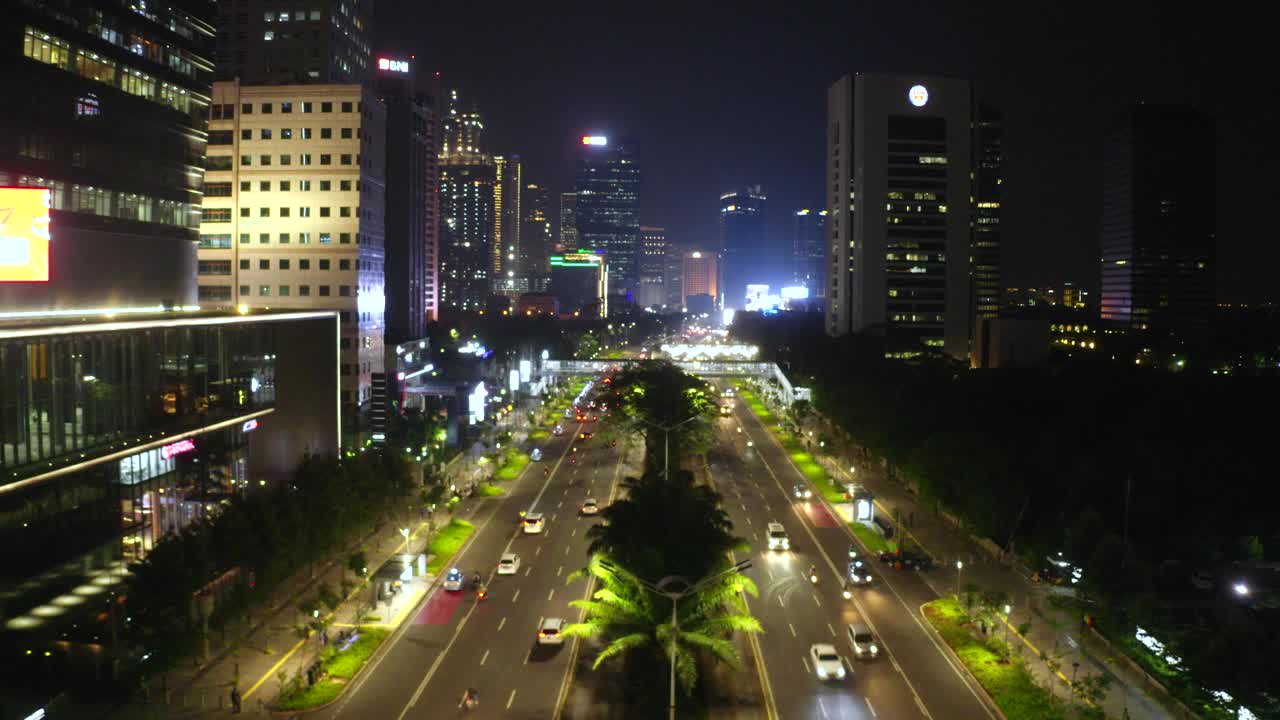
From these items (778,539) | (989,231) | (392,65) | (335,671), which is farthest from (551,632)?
(989,231)

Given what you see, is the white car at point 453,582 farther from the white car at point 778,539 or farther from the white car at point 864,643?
the white car at point 864,643

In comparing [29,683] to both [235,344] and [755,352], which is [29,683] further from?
[755,352]

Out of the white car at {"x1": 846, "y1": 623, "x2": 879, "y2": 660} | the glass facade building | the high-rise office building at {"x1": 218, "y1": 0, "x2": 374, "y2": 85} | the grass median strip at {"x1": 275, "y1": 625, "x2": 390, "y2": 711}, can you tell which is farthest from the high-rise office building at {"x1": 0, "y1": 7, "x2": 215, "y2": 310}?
the high-rise office building at {"x1": 218, "y1": 0, "x2": 374, "y2": 85}

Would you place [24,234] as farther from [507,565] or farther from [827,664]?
[827,664]

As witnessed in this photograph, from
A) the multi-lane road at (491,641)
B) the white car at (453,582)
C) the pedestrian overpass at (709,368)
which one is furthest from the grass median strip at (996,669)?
the pedestrian overpass at (709,368)

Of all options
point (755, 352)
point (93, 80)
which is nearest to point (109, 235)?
point (93, 80)

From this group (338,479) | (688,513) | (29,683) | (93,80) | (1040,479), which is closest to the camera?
(29,683)
